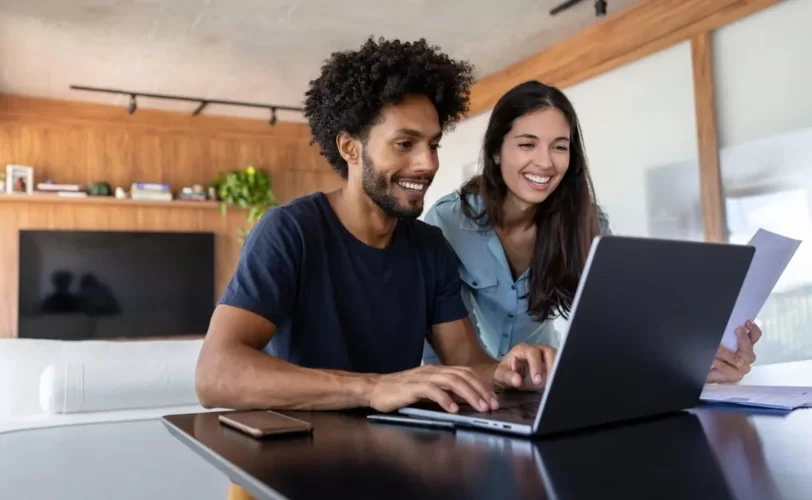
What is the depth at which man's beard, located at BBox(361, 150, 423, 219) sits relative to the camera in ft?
4.75

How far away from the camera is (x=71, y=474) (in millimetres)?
1575

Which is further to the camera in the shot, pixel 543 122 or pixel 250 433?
pixel 543 122

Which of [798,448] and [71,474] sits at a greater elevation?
[798,448]

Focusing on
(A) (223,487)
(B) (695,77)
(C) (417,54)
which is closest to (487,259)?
(C) (417,54)

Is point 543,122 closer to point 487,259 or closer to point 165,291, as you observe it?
point 487,259

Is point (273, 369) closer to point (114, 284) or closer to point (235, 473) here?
point (235, 473)

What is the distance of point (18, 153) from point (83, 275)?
42.9 inches

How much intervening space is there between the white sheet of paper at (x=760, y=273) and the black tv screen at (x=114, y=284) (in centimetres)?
535

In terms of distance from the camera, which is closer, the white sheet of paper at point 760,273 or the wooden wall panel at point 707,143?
the white sheet of paper at point 760,273

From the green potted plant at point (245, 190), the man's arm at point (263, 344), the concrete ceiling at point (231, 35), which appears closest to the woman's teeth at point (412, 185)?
the man's arm at point (263, 344)

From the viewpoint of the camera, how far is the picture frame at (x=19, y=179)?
5.52m

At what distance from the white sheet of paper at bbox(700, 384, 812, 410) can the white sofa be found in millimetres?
1219

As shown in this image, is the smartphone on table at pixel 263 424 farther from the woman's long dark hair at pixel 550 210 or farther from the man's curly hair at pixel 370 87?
the woman's long dark hair at pixel 550 210

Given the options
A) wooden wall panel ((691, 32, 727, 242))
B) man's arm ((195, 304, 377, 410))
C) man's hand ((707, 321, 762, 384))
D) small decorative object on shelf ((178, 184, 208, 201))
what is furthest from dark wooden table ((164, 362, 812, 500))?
small decorative object on shelf ((178, 184, 208, 201))
